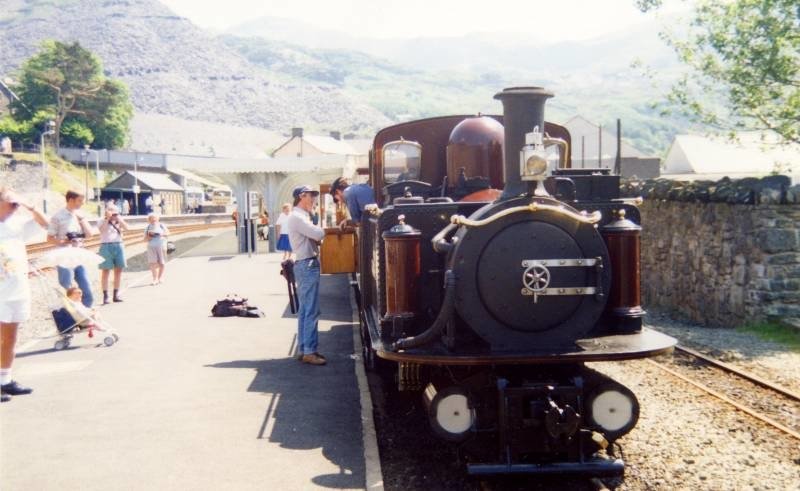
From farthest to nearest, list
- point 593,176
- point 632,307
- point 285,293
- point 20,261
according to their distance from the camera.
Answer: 1. point 285,293
2. point 20,261
3. point 593,176
4. point 632,307

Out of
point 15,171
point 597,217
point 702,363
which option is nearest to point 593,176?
point 597,217

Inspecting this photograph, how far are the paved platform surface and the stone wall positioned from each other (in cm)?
633

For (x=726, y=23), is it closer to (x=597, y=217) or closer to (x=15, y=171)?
(x=597, y=217)

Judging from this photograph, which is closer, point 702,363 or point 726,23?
point 702,363

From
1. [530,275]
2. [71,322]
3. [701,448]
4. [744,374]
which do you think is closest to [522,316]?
[530,275]

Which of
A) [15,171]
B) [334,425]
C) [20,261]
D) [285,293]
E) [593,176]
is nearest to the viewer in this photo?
[593,176]

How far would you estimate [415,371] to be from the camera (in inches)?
211

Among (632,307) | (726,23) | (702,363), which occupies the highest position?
(726,23)

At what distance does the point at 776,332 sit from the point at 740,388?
384 cm

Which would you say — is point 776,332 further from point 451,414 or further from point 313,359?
point 451,414

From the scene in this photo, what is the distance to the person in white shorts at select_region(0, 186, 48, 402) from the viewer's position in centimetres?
633

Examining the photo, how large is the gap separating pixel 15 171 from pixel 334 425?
5013 cm

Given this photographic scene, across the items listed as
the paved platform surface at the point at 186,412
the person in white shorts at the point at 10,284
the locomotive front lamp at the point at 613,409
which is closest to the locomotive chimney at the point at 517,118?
the locomotive front lamp at the point at 613,409

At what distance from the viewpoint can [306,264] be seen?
786cm
